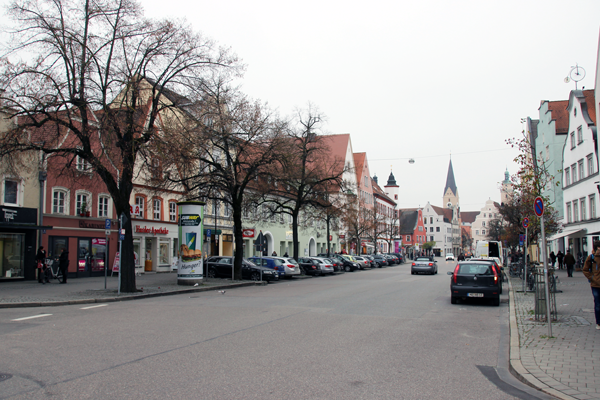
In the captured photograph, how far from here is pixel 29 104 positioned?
57.6 ft

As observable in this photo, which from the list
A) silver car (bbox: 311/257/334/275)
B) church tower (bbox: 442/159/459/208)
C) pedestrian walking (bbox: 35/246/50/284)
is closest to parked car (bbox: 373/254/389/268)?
silver car (bbox: 311/257/334/275)

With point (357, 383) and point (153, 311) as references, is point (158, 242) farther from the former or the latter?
point (357, 383)

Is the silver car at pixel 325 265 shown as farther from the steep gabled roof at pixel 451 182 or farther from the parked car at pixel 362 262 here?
the steep gabled roof at pixel 451 182

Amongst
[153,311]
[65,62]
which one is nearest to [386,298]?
[153,311]

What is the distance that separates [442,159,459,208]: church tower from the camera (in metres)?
164

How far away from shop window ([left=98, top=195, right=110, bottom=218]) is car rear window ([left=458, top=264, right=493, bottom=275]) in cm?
2353

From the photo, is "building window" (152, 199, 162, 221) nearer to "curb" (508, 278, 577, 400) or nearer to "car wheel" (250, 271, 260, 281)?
"car wheel" (250, 271, 260, 281)

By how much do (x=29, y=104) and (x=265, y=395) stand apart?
1563 centimetres

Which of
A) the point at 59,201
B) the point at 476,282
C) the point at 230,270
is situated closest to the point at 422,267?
the point at 230,270

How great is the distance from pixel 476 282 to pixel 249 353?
11154 mm

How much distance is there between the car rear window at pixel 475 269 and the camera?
56.9 feet

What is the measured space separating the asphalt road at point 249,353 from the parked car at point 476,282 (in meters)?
2.28

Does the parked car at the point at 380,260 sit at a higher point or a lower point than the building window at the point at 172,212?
lower

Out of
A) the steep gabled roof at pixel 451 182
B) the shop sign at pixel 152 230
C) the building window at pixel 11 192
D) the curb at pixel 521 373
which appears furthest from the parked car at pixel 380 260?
the steep gabled roof at pixel 451 182
